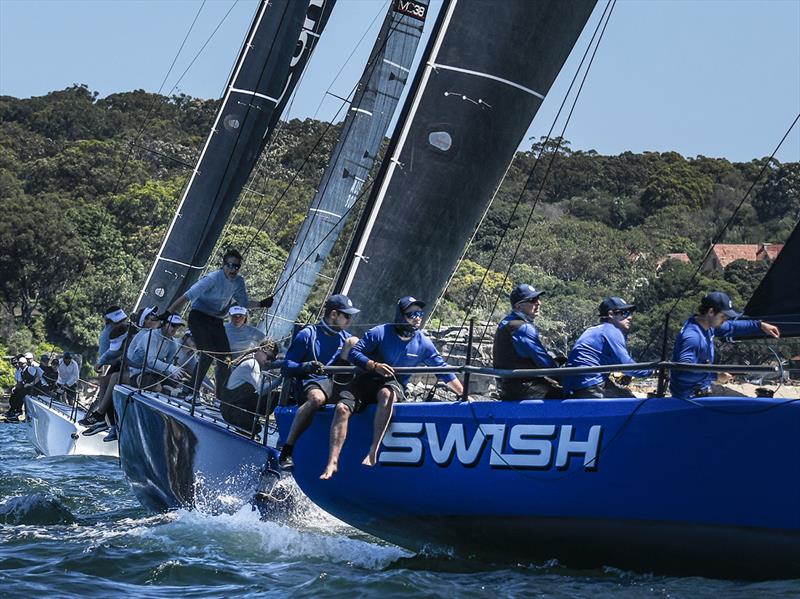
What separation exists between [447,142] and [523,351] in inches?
107

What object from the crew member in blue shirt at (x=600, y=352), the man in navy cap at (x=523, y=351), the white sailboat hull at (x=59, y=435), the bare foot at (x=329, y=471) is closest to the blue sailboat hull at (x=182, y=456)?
the bare foot at (x=329, y=471)

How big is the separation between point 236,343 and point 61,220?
33956mm

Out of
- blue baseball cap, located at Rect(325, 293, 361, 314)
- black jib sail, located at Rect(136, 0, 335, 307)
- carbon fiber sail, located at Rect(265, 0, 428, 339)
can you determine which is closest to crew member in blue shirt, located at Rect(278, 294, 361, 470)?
blue baseball cap, located at Rect(325, 293, 361, 314)

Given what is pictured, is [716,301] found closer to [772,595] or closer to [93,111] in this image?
[772,595]

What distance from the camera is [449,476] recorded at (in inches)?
286

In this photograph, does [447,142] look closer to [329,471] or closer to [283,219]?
[329,471]

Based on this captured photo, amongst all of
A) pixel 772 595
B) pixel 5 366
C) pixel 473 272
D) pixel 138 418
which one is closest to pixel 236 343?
pixel 138 418

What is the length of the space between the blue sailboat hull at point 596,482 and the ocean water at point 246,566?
0.17 metres

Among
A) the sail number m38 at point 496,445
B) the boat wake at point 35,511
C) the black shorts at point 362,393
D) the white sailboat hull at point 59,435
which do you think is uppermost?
the black shorts at point 362,393

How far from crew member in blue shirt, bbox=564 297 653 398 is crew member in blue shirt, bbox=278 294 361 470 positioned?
1596 millimetres

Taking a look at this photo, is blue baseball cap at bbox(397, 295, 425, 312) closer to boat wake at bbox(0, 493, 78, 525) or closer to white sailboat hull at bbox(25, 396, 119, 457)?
boat wake at bbox(0, 493, 78, 525)

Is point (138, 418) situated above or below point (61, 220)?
below

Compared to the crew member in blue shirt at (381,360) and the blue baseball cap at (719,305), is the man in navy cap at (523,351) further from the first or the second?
the blue baseball cap at (719,305)

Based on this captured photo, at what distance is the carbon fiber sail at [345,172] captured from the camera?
1373 centimetres
